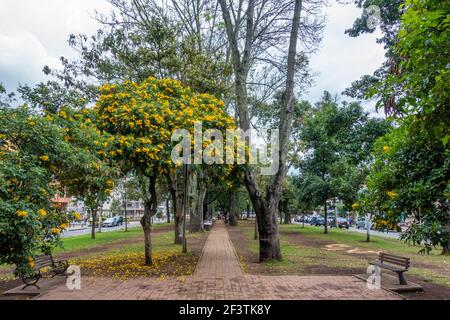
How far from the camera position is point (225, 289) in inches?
306

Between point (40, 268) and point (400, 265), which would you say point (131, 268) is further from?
point (400, 265)

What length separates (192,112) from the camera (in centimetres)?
1009

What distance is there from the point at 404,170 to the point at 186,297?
5.14 metres

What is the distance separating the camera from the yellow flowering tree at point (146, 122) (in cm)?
911

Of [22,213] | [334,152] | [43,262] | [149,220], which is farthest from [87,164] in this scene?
[334,152]

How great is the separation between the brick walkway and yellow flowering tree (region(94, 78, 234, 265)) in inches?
107

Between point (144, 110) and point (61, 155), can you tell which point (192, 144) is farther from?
point (61, 155)

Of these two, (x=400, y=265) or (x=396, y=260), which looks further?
(x=396, y=260)

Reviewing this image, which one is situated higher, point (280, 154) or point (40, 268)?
point (280, 154)

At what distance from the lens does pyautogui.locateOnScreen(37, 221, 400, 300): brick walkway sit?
7137 millimetres

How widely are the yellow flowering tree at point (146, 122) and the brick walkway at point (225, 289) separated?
2723 mm

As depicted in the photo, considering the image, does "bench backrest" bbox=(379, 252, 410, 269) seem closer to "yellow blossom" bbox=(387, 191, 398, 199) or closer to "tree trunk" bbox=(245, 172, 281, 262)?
"yellow blossom" bbox=(387, 191, 398, 199)

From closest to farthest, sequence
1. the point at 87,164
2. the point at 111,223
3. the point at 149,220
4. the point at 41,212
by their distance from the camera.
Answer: the point at 41,212 → the point at 87,164 → the point at 149,220 → the point at 111,223

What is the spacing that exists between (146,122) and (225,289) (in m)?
4.67
